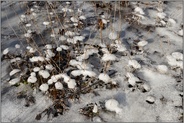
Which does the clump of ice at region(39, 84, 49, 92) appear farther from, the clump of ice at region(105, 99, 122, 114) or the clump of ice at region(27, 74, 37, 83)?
the clump of ice at region(105, 99, 122, 114)

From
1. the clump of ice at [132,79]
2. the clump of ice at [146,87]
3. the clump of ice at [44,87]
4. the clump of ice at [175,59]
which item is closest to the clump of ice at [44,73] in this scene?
the clump of ice at [44,87]

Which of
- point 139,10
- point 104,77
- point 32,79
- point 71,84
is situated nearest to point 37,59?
point 32,79

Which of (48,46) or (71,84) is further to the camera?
(48,46)

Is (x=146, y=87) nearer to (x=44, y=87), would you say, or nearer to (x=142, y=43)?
(x=142, y=43)

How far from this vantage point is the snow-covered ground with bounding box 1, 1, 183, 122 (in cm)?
254

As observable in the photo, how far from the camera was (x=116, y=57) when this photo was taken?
3.13m

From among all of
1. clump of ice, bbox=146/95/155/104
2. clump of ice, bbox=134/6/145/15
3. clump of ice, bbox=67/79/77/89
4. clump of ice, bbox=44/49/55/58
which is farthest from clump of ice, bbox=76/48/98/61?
clump of ice, bbox=134/6/145/15

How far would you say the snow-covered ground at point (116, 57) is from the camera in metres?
2.54

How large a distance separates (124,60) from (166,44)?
672 millimetres

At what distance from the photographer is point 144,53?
10.4 ft

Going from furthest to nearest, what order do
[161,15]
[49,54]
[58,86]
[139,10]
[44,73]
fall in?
1. [139,10]
2. [161,15]
3. [49,54]
4. [44,73]
5. [58,86]

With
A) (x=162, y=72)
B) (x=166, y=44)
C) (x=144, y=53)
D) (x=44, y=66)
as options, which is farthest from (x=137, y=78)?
(x=44, y=66)

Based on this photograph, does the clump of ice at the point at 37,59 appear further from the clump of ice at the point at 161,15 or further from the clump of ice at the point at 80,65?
the clump of ice at the point at 161,15

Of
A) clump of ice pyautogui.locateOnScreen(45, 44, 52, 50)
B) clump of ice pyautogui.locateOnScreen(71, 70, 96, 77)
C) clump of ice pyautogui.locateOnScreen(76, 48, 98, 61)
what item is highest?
clump of ice pyautogui.locateOnScreen(45, 44, 52, 50)
